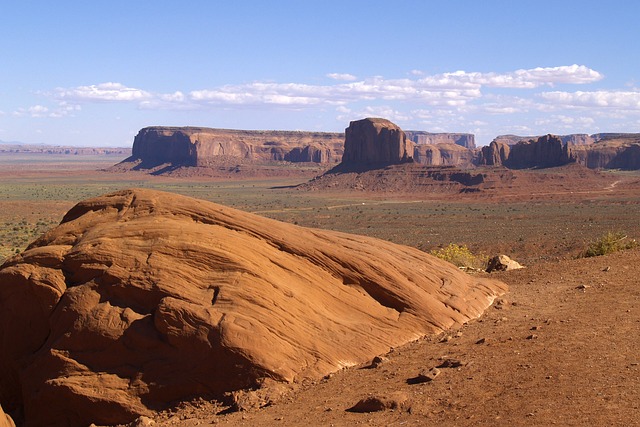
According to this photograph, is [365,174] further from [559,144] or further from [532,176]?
[559,144]

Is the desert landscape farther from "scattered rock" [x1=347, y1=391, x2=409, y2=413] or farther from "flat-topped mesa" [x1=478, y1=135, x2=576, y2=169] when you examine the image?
"flat-topped mesa" [x1=478, y1=135, x2=576, y2=169]

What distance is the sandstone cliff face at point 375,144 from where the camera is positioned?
119 meters

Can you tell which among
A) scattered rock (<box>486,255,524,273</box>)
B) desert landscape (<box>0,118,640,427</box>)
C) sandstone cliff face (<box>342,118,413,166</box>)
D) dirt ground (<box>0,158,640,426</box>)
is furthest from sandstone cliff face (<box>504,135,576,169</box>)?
desert landscape (<box>0,118,640,427</box>)

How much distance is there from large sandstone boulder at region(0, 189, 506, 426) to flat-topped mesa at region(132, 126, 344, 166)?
15720 centimetres

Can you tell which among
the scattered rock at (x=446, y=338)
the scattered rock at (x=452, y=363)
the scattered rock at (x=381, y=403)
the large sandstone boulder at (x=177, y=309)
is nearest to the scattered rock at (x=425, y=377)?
the scattered rock at (x=452, y=363)

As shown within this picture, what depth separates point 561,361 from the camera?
9.77 meters

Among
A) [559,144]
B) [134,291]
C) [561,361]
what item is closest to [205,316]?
[134,291]

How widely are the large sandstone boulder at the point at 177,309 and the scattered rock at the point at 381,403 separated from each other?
1.62 metres

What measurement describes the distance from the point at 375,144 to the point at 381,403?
11266 centimetres

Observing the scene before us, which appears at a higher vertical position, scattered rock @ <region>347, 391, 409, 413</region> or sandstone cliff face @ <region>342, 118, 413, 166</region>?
sandstone cliff face @ <region>342, 118, 413, 166</region>

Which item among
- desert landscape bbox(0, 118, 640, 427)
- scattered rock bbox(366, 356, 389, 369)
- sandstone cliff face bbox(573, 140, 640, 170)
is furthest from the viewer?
sandstone cliff face bbox(573, 140, 640, 170)

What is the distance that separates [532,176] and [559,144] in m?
23.6

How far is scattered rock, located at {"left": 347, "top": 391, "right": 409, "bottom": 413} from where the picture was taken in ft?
29.0

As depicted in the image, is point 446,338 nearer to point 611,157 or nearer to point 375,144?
point 375,144
